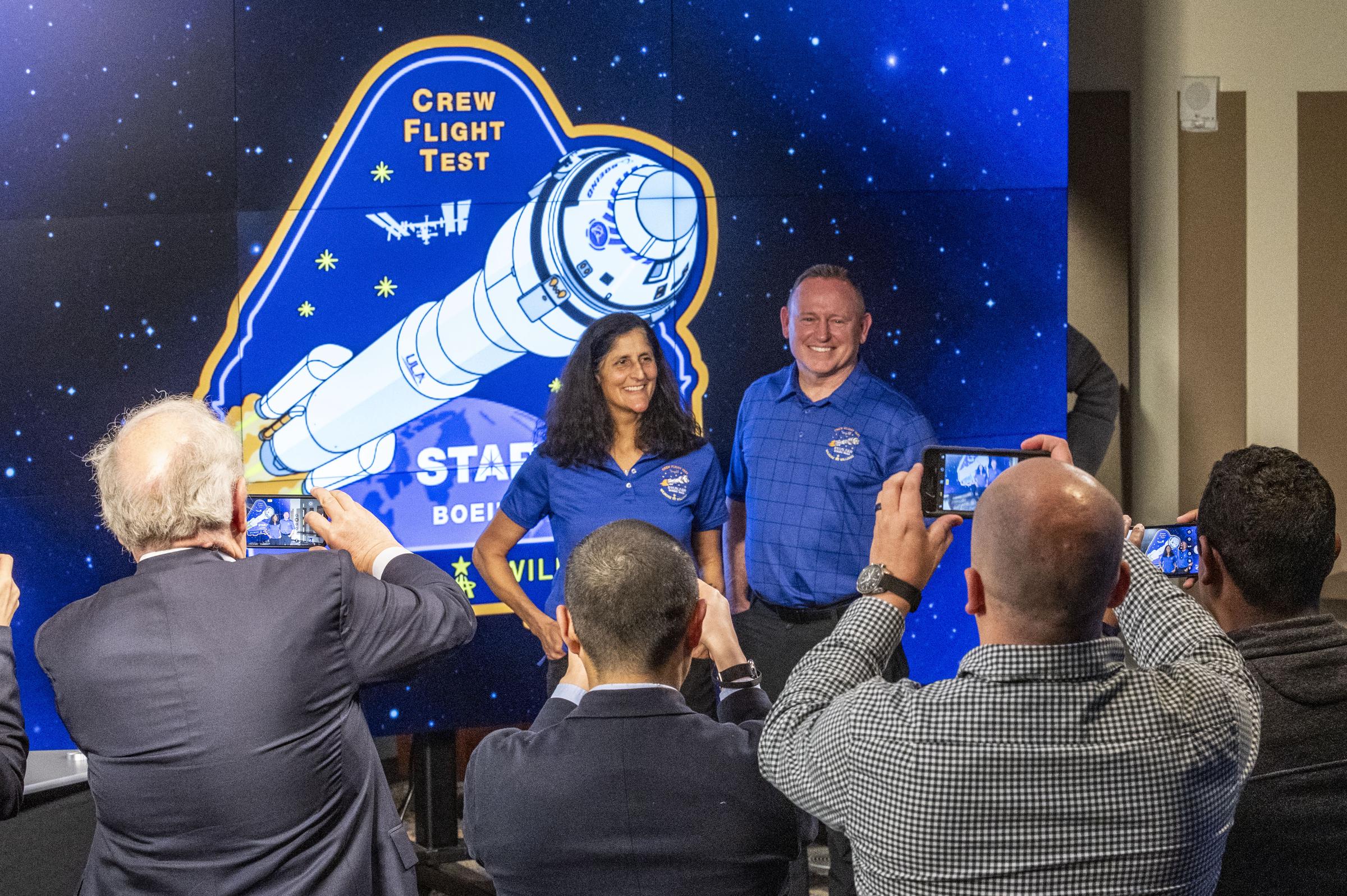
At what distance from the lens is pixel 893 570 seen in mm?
1670

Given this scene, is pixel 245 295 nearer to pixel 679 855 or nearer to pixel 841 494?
pixel 841 494

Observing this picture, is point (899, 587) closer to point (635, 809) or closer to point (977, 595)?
point (977, 595)

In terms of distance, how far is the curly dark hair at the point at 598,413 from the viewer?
363cm

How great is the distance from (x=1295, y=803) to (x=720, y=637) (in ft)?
2.88

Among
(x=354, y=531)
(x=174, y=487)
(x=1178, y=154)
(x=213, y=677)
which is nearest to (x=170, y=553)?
(x=174, y=487)

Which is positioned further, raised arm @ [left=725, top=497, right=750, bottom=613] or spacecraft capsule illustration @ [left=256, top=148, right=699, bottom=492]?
raised arm @ [left=725, top=497, right=750, bottom=613]

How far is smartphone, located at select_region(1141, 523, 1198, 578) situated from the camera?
9.12 feet

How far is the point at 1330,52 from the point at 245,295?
4.42 metres

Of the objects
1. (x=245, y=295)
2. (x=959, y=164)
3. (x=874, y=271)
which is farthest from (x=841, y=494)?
(x=245, y=295)

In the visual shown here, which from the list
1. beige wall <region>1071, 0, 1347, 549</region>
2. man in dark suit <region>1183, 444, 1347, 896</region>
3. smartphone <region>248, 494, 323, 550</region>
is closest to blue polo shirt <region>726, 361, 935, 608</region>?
smartphone <region>248, 494, 323, 550</region>

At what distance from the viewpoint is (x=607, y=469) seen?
143 inches

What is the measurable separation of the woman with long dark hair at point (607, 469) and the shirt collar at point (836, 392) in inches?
13.7

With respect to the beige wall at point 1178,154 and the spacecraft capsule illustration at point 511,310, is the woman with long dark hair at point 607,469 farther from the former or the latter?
the beige wall at point 1178,154

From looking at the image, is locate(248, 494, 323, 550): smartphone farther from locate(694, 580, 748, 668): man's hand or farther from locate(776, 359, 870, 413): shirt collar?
locate(694, 580, 748, 668): man's hand
